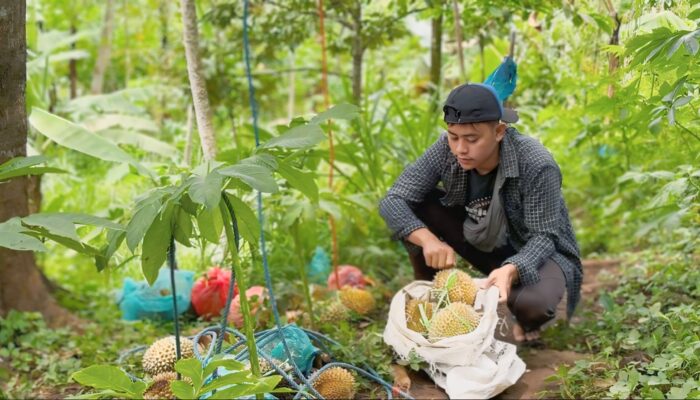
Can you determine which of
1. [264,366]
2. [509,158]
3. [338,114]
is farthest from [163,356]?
[509,158]

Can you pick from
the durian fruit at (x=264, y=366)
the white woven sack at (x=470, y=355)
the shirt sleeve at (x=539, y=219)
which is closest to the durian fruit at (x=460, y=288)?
the white woven sack at (x=470, y=355)

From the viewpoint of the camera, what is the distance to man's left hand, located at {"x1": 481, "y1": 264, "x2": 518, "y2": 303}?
9.09 ft

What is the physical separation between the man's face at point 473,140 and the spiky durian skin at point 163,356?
119cm

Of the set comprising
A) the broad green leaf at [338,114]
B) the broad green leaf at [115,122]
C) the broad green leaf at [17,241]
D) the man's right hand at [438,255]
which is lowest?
the man's right hand at [438,255]

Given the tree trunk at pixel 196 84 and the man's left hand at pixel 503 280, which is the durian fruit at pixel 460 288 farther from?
the tree trunk at pixel 196 84

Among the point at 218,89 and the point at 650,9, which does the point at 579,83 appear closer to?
the point at 650,9

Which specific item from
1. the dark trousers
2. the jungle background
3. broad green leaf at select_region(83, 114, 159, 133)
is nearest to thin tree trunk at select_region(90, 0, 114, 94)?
the jungle background

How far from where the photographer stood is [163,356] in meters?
2.65

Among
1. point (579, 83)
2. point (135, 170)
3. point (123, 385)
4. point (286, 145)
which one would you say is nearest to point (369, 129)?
point (579, 83)

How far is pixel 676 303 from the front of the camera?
317 centimetres

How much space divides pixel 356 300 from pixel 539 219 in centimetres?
98

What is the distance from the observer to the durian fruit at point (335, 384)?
2.54m

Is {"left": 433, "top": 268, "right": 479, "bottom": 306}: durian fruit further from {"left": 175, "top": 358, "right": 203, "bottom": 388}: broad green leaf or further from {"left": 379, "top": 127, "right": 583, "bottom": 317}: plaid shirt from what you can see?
{"left": 175, "top": 358, "right": 203, "bottom": 388}: broad green leaf

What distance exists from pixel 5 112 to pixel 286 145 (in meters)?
1.34
